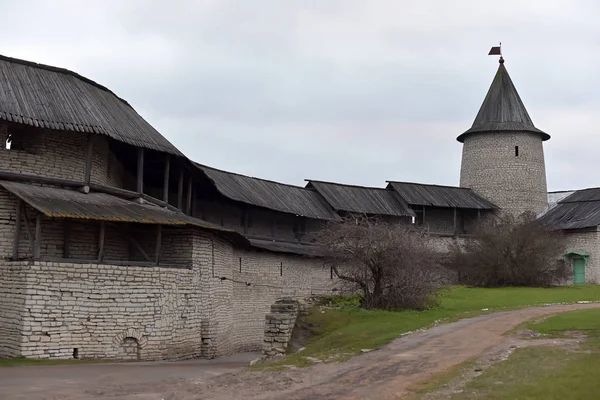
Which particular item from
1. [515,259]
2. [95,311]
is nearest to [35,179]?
[95,311]

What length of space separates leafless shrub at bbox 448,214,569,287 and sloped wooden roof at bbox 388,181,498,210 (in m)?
4.88

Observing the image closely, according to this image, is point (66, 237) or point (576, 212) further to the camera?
point (576, 212)

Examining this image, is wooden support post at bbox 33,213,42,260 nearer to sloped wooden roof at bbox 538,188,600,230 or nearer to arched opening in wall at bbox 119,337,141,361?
arched opening in wall at bbox 119,337,141,361

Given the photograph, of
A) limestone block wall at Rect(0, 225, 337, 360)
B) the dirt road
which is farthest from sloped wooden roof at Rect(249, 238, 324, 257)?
the dirt road

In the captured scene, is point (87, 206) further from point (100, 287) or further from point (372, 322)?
point (372, 322)

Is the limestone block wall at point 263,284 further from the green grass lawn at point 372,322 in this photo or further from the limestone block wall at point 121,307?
the green grass lawn at point 372,322

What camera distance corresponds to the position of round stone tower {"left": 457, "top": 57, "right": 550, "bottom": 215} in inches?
1813

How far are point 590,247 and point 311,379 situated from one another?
108ft

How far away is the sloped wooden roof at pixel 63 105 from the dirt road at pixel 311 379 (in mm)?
6778

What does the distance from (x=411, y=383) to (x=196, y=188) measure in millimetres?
19806

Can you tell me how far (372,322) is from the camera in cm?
1967

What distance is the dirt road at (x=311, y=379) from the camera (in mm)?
11258

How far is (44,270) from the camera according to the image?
18.0 m

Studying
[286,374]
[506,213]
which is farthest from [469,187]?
[286,374]
